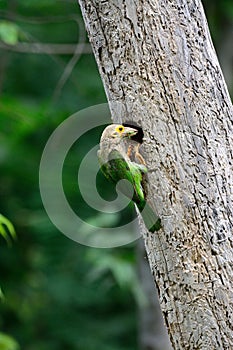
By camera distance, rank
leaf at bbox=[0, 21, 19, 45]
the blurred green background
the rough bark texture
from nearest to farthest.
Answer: the rough bark texture → leaf at bbox=[0, 21, 19, 45] → the blurred green background

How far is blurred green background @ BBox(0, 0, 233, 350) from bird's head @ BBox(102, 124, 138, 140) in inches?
109

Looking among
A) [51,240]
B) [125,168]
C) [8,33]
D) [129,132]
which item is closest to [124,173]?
[125,168]

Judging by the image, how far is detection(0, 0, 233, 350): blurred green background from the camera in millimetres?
5426

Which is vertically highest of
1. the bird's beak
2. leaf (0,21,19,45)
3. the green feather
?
leaf (0,21,19,45)

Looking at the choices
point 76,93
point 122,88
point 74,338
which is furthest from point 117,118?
point 74,338

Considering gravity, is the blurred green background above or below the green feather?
above

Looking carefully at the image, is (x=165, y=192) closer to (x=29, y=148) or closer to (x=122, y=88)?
(x=122, y=88)

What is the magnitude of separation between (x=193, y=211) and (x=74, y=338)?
440 centimetres

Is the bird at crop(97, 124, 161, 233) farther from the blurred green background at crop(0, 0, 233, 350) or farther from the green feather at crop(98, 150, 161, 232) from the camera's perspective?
the blurred green background at crop(0, 0, 233, 350)

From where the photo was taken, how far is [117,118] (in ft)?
7.38

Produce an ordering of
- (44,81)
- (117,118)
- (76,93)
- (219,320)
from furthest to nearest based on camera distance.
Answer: (44,81)
(76,93)
(117,118)
(219,320)

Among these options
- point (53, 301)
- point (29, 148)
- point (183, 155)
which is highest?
point (29, 148)

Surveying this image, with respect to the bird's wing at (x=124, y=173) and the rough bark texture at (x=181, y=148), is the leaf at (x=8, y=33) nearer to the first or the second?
the rough bark texture at (x=181, y=148)

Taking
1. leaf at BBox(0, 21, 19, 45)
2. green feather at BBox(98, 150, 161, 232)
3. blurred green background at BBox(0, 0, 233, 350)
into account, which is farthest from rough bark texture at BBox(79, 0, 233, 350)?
blurred green background at BBox(0, 0, 233, 350)
